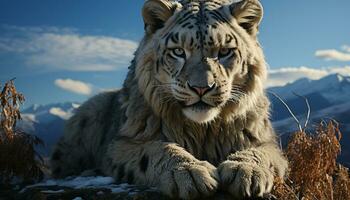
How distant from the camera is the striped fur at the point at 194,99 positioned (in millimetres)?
6223

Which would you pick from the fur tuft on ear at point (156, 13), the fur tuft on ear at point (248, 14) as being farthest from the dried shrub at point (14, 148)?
the fur tuft on ear at point (248, 14)

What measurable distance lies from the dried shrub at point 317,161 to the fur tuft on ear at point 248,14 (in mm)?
1768

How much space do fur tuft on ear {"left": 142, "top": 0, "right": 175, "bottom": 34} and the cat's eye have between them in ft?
3.24

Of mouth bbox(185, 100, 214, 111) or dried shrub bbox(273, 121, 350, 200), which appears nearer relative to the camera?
mouth bbox(185, 100, 214, 111)

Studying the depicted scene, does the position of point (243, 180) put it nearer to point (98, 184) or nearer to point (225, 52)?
point (225, 52)

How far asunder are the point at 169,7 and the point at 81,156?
11.2 feet

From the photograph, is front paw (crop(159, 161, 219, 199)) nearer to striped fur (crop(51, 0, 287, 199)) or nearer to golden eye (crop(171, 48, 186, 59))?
striped fur (crop(51, 0, 287, 199))

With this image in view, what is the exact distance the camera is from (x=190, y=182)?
531cm

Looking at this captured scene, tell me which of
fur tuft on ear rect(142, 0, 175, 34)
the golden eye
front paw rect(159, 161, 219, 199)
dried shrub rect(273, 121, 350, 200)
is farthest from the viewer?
dried shrub rect(273, 121, 350, 200)

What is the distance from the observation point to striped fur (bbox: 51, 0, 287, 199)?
6.22 meters

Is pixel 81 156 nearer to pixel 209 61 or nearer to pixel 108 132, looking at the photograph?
pixel 108 132

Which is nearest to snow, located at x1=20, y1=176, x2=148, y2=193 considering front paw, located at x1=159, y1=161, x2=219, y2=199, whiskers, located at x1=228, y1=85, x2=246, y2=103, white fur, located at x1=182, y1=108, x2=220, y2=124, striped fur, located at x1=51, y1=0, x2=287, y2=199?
striped fur, located at x1=51, y1=0, x2=287, y2=199

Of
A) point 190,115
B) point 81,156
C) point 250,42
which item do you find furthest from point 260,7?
point 81,156

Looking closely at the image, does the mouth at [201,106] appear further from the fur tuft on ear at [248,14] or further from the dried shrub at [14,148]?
the dried shrub at [14,148]
